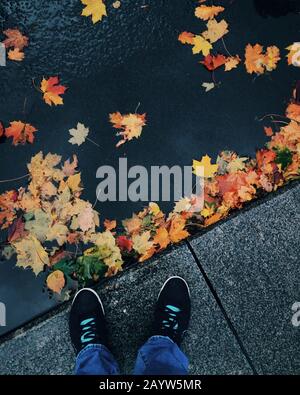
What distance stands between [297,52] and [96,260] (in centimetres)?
184

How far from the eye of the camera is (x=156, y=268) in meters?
2.75

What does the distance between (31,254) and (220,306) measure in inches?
46.0

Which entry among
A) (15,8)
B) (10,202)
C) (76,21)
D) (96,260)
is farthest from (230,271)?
(15,8)

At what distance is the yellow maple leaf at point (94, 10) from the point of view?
294cm

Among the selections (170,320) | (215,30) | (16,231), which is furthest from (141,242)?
(215,30)

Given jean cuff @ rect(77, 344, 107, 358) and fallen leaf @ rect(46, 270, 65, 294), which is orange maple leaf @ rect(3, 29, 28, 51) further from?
jean cuff @ rect(77, 344, 107, 358)

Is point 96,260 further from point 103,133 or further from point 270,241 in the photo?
point 270,241

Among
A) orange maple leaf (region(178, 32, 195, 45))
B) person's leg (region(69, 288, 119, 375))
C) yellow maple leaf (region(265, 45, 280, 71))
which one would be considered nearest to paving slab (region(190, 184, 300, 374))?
person's leg (region(69, 288, 119, 375))

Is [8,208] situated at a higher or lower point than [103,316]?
higher

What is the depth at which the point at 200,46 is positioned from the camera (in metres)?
2.95

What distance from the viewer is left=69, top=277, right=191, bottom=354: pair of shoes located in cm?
263

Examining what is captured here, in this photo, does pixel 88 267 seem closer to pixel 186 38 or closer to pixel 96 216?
pixel 96 216

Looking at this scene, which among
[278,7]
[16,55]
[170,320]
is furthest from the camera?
[278,7]

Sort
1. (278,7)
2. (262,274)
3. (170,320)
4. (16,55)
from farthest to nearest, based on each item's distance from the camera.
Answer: (278,7), (16,55), (262,274), (170,320)
